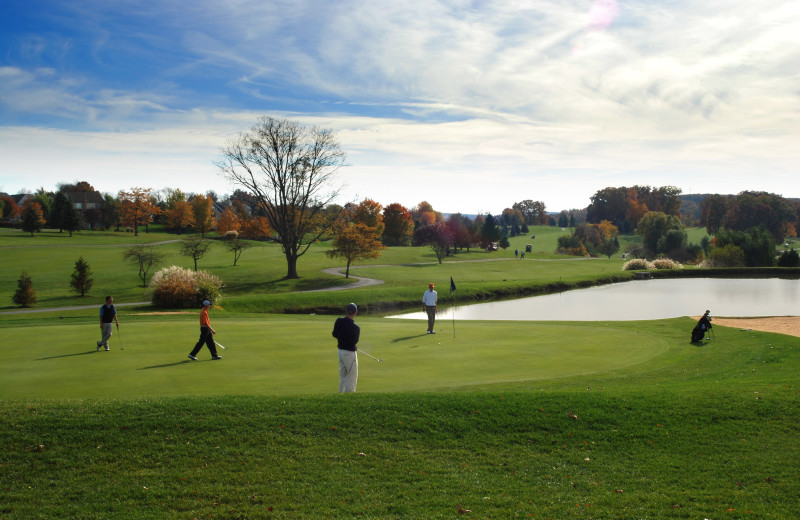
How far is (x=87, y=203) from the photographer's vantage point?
130m

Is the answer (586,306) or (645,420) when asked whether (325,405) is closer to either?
(645,420)

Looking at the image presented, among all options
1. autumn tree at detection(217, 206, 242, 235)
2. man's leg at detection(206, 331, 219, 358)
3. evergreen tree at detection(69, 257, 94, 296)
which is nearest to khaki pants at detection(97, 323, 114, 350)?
man's leg at detection(206, 331, 219, 358)

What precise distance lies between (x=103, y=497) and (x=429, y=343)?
12.9 metres

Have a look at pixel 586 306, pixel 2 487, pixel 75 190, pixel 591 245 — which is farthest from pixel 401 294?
pixel 75 190

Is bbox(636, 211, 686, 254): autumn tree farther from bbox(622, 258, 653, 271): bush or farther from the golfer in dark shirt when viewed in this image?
the golfer in dark shirt

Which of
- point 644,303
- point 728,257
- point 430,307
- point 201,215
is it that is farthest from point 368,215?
point 430,307

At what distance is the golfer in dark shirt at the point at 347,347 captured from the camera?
12.1m

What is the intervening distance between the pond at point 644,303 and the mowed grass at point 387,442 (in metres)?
20.3

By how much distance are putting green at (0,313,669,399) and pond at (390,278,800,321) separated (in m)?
12.6

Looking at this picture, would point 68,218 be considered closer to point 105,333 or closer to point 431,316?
point 105,333

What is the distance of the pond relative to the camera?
3934 cm

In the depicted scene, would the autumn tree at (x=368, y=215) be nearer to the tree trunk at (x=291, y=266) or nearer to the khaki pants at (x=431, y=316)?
the tree trunk at (x=291, y=266)

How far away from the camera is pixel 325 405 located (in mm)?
10797

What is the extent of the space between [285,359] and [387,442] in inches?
282
